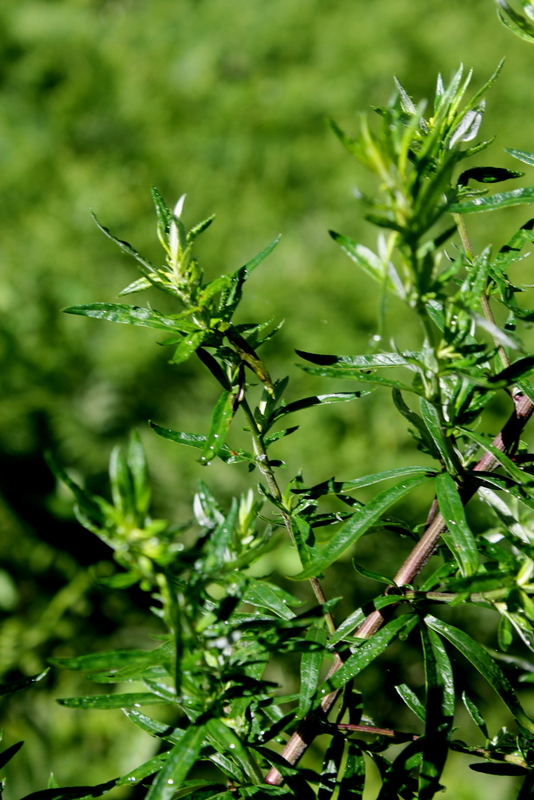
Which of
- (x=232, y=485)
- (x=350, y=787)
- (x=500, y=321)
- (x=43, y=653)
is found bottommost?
(x=43, y=653)

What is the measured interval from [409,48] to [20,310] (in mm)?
2593

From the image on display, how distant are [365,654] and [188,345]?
356 millimetres

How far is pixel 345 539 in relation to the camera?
2.37ft

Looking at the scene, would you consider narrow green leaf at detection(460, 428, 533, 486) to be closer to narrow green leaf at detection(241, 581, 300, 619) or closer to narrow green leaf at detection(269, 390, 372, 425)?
narrow green leaf at detection(269, 390, 372, 425)

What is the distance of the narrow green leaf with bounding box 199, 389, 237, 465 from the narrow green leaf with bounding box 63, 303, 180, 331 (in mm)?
89

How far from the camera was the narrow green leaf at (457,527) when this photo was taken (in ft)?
2.33

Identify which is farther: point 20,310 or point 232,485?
point 20,310

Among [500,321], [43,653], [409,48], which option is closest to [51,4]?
[409,48]

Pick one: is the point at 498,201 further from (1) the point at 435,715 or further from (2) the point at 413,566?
(1) the point at 435,715

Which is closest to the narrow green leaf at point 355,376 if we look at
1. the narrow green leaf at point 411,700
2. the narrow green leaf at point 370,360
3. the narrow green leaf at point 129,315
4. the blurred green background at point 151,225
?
the narrow green leaf at point 370,360

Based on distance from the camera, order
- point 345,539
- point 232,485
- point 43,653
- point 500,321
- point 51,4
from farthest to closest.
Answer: point 51,4 → point 500,321 → point 232,485 → point 43,653 → point 345,539

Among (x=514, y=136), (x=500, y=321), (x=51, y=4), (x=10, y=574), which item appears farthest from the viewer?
(x=51, y=4)

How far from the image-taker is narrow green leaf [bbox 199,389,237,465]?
0.72m

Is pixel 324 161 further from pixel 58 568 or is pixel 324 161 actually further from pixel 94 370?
pixel 58 568
